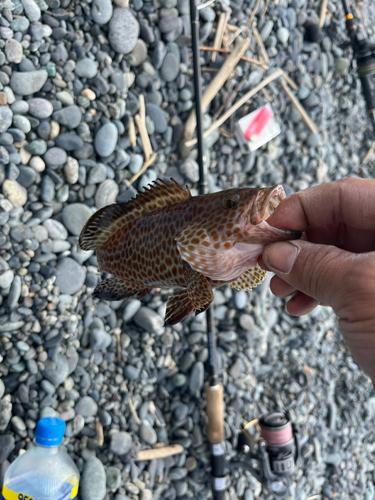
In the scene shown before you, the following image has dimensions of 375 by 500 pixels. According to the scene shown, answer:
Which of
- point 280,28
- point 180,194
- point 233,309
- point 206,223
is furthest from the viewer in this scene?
point 280,28

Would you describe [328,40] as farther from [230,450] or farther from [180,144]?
[230,450]

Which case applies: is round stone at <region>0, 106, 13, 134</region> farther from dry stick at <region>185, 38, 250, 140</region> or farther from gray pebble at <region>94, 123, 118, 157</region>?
dry stick at <region>185, 38, 250, 140</region>

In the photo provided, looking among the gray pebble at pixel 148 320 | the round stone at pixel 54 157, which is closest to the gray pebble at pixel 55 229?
the round stone at pixel 54 157

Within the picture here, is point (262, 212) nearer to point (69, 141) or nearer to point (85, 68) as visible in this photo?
point (69, 141)

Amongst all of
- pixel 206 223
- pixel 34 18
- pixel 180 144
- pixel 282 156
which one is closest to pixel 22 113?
pixel 34 18

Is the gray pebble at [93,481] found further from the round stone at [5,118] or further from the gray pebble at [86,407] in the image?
the round stone at [5,118]

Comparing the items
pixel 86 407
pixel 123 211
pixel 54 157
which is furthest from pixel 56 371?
pixel 123 211
